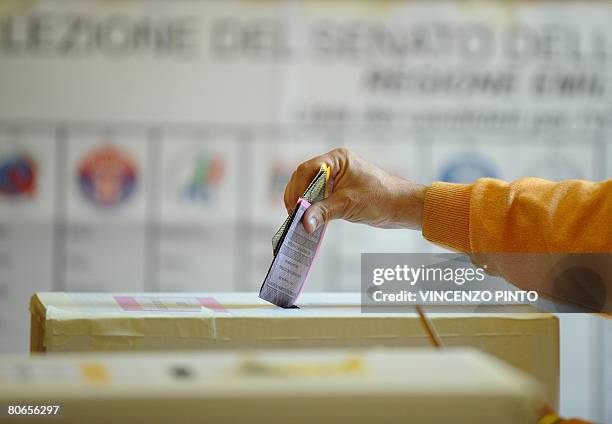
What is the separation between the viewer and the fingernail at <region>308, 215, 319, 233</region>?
3.32 ft

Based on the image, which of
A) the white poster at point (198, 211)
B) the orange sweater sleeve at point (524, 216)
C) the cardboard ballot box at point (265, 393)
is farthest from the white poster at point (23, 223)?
the cardboard ballot box at point (265, 393)

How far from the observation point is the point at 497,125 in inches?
95.2

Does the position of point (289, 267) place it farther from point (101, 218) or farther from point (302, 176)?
point (101, 218)

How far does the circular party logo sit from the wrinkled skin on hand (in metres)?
1.19

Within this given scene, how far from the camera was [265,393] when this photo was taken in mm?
453

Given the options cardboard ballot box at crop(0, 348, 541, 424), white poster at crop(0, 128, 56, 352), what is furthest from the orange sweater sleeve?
white poster at crop(0, 128, 56, 352)

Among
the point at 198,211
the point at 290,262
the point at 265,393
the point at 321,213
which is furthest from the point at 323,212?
the point at 198,211

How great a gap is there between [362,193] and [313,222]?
230 mm

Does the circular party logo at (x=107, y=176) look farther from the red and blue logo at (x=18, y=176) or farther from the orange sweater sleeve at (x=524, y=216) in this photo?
the orange sweater sleeve at (x=524, y=216)

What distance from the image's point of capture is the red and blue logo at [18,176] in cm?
229

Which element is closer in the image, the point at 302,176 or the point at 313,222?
the point at 313,222

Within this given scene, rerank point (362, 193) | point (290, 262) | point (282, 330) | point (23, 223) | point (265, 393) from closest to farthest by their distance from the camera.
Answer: point (265, 393) < point (282, 330) < point (290, 262) < point (362, 193) < point (23, 223)

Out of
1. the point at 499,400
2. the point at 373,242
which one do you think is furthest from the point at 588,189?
the point at 373,242

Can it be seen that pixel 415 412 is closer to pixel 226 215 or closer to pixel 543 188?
pixel 543 188
